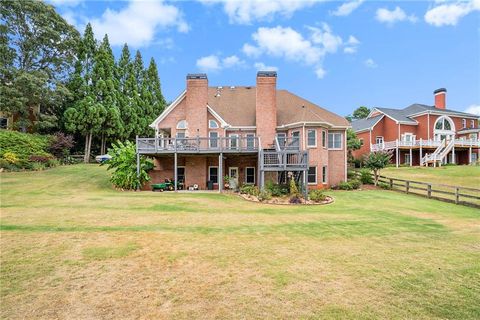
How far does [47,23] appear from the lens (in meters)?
30.7

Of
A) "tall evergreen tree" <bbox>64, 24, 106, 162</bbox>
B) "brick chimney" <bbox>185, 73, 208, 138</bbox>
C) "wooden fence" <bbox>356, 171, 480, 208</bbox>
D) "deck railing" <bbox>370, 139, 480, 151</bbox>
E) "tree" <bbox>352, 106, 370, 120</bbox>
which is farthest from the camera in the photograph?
"tree" <bbox>352, 106, 370, 120</bbox>

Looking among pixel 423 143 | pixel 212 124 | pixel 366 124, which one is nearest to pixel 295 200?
pixel 212 124

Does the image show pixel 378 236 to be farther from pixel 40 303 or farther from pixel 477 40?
pixel 477 40

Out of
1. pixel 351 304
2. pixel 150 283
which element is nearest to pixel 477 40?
pixel 351 304

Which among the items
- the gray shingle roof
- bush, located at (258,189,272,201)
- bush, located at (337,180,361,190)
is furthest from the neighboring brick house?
bush, located at (258,189,272,201)

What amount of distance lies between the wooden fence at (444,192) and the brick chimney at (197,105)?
52.7 feet

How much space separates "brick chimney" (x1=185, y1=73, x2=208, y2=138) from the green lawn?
11.7 m

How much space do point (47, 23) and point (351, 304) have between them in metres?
39.5

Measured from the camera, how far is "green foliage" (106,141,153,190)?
19.9 meters

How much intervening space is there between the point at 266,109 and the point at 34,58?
2834 centimetres

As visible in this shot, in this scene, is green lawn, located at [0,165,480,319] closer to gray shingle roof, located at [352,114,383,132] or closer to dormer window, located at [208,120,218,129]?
dormer window, located at [208,120,218,129]

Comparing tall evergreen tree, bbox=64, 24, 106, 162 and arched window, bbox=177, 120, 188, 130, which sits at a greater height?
tall evergreen tree, bbox=64, 24, 106, 162

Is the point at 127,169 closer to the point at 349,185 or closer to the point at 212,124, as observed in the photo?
the point at 212,124

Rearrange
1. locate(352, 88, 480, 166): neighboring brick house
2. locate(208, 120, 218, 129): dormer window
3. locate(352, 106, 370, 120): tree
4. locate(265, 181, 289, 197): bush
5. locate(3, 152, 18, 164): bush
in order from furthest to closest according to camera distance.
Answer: locate(352, 106, 370, 120): tree, locate(352, 88, 480, 166): neighboring brick house, locate(3, 152, 18, 164): bush, locate(208, 120, 218, 129): dormer window, locate(265, 181, 289, 197): bush
